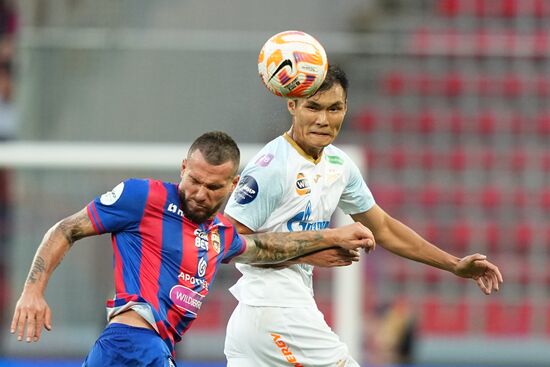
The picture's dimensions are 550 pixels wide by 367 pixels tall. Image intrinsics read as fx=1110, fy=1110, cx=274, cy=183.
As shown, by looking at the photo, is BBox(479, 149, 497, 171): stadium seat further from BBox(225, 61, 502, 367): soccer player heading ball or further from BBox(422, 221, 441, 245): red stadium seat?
BBox(225, 61, 502, 367): soccer player heading ball

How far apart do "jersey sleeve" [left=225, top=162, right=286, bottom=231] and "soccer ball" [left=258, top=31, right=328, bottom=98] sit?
36 cm

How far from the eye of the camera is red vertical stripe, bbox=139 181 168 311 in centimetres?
450

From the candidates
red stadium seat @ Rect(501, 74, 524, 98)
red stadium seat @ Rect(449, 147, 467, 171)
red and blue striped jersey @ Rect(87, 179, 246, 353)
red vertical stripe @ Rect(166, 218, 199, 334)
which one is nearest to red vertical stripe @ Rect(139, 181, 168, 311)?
red and blue striped jersey @ Rect(87, 179, 246, 353)

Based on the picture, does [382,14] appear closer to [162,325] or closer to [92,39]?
[92,39]

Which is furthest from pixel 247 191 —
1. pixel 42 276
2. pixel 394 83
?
pixel 394 83

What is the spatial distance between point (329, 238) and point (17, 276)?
5.38 m

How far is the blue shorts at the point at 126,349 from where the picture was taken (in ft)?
14.4

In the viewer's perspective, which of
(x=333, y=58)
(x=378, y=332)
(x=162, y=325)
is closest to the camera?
(x=162, y=325)

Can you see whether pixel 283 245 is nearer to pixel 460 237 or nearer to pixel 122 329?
pixel 122 329

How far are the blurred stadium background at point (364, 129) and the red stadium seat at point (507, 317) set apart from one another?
0.01 metres

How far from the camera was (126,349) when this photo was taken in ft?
14.4

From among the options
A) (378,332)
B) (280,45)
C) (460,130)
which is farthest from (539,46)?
(280,45)

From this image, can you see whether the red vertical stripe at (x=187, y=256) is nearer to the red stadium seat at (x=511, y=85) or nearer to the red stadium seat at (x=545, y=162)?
the red stadium seat at (x=545, y=162)

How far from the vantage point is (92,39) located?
1123 centimetres
